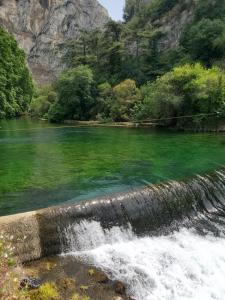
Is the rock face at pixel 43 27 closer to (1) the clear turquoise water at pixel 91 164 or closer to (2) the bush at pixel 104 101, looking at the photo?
(2) the bush at pixel 104 101

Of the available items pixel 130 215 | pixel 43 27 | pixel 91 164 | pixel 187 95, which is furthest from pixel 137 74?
pixel 43 27

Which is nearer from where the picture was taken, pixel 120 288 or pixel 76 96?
pixel 120 288

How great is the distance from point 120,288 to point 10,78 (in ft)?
148

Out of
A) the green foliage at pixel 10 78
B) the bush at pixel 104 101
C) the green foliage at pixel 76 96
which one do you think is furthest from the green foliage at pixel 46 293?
the green foliage at pixel 76 96

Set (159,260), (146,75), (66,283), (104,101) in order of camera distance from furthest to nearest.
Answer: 1. (146,75)
2. (104,101)
3. (159,260)
4. (66,283)

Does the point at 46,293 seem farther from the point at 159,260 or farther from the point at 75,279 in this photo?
the point at 159,260

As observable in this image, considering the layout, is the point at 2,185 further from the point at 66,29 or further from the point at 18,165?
the point at 66,29

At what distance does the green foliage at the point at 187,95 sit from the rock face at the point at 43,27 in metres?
105

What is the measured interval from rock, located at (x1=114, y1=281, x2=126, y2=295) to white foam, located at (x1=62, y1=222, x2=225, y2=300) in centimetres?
17

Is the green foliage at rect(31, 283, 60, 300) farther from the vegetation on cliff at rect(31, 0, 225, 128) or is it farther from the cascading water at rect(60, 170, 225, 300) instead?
the vegetation on cliff at rect(31, 0, 225, 128)

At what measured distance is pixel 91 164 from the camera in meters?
17.4

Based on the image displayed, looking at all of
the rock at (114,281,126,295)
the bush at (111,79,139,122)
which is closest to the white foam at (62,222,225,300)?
the rock at (114,281,126,295)

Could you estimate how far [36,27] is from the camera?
135 metres

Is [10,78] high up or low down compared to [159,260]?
up
